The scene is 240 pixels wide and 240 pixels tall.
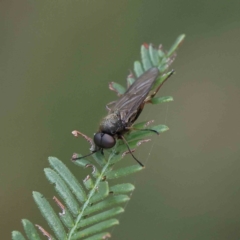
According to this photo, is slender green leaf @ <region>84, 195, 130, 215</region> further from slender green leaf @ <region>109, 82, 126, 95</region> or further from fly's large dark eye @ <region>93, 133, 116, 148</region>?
slender green leaf @ <region>109, 82, 126, 95</region>

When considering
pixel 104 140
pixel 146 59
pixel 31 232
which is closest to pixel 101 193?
pixel 31 232

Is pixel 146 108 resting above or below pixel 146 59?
above

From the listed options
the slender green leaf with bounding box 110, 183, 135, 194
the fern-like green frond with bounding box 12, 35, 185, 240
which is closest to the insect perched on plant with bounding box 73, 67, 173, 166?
the fern-like green frond with bounding box 12, 35, 185, 240

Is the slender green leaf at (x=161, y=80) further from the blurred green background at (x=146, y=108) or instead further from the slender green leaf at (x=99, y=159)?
the blurred green background at (x=146, y=108)

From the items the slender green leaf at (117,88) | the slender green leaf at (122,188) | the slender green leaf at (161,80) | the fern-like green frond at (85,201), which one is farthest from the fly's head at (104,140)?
the slender green leaf at (122,188)

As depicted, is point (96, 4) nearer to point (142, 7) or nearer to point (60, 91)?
point (142, 7)

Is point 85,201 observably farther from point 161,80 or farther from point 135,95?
point 135,95
